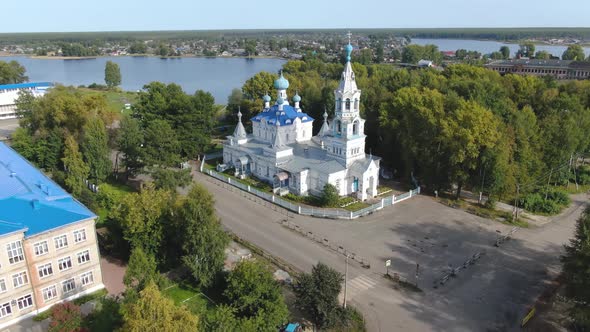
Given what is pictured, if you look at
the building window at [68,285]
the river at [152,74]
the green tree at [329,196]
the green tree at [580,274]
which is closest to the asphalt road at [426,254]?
the green tree at [329,196]

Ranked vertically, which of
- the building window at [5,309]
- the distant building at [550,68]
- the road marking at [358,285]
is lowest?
the road marking at [358,285]

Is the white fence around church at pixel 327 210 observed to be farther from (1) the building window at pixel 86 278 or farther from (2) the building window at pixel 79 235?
(2) the building window at pixel 79 235

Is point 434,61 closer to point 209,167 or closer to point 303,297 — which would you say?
point 209,167

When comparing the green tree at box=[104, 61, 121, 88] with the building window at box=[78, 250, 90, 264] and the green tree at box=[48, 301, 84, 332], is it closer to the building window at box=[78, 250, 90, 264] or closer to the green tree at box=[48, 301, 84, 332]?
the building window at box=[78, 250, 90, 264]

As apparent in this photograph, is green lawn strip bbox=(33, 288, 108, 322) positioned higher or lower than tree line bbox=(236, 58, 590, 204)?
lower

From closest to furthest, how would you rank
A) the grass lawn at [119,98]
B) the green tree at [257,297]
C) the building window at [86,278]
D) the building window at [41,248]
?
the green tree at [257,297]
the building window at [41,248]
the building window at [86,278]
the grass lawn at [119,98]

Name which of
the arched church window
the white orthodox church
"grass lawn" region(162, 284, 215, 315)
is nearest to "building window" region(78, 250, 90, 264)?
"grass lawn" region(162, 284, 215, 315)

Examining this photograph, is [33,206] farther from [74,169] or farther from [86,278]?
[74,169]
